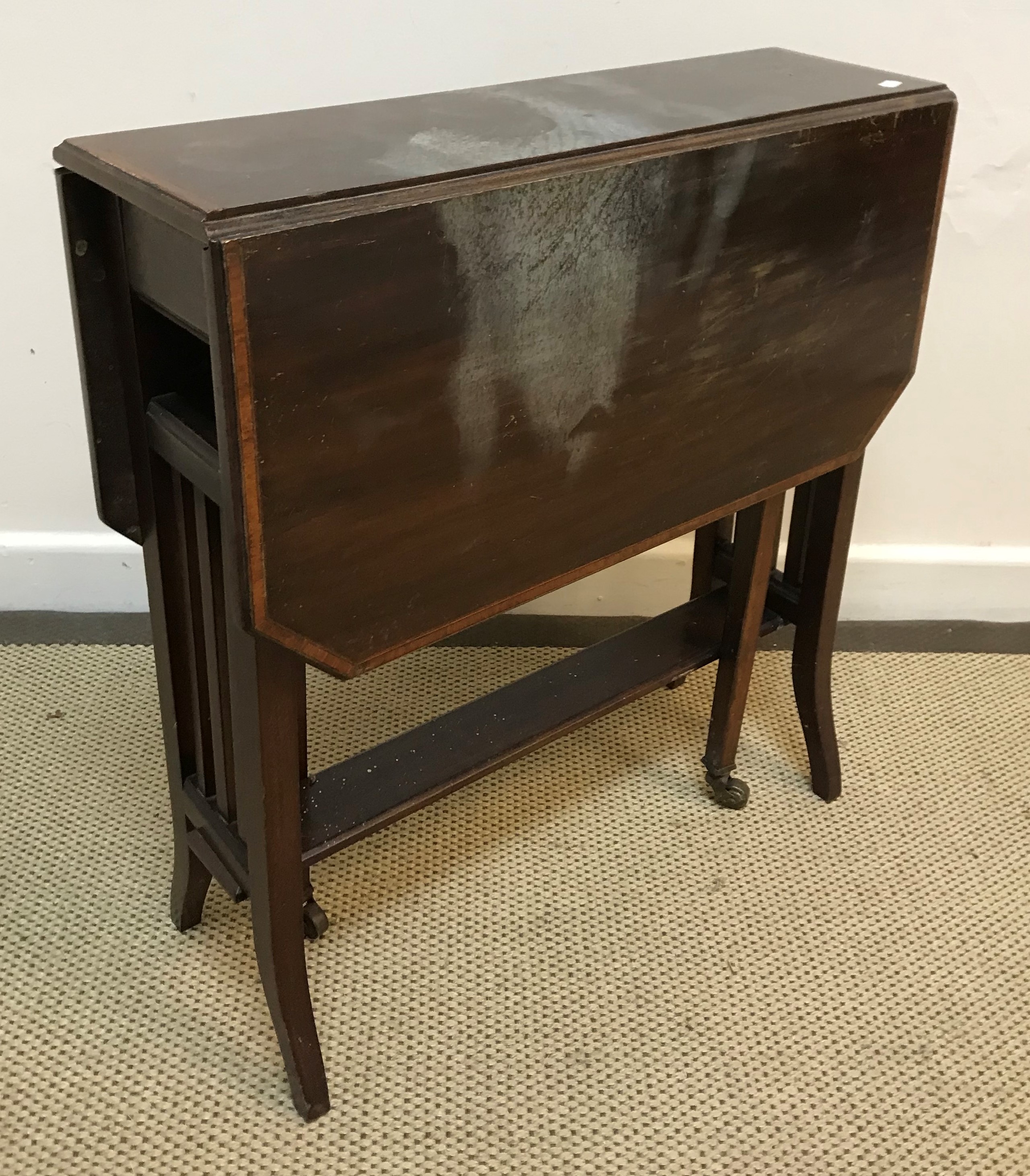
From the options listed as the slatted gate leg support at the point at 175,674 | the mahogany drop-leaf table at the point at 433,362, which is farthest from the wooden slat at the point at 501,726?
the slatted gate leg support at the point at 175,674

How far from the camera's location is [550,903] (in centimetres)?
146

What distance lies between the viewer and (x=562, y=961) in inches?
54.3

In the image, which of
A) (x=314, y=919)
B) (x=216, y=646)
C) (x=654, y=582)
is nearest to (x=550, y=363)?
(x=216, y=646)

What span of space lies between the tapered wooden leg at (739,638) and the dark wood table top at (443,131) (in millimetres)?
441

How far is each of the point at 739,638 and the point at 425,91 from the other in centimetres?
83

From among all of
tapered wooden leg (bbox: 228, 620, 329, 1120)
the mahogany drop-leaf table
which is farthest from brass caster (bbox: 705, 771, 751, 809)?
tapered wooden leg (bbox: 228, 620, 329, 1120)

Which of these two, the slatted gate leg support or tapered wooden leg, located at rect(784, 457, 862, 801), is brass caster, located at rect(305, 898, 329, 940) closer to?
the slatted gate leg support

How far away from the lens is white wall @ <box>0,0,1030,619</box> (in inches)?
58.9

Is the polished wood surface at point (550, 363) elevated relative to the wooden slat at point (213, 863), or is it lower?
elevated

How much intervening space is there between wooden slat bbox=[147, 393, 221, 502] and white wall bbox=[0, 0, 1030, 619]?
717mm

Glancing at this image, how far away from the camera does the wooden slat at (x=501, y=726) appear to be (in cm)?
123

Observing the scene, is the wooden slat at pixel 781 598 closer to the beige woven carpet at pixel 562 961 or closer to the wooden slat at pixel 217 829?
the beige woven carpet at pixel 562 961

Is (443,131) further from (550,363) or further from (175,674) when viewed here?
(175,674)

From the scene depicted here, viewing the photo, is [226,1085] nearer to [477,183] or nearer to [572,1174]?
[572,1174]
